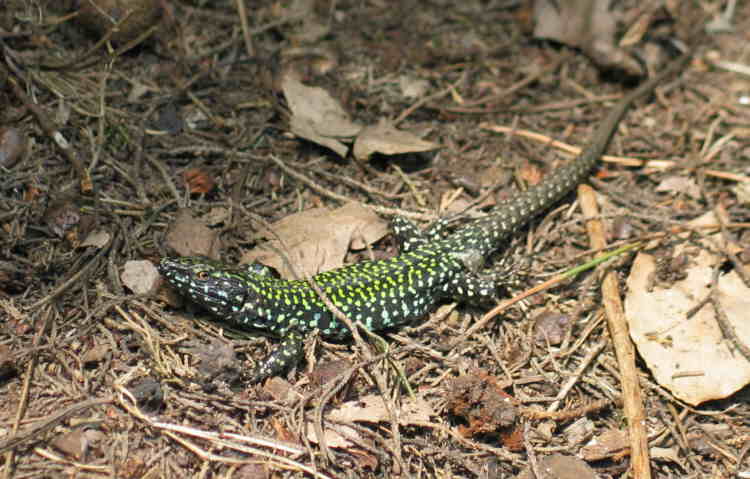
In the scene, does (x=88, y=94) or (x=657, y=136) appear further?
(x=657, y=136)

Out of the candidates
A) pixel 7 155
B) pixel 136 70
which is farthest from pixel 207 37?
pixel 7 155

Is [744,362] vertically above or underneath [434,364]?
above

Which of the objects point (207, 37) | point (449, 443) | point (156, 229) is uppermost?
point (207, 37)

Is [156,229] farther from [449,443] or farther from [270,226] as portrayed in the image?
[449,443]

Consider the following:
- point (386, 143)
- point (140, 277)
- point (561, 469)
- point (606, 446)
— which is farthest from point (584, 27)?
point (140, 277)

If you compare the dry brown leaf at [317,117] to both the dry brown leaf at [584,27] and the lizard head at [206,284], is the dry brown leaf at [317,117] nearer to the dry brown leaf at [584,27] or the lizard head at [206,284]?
the lizard head at [206,284]

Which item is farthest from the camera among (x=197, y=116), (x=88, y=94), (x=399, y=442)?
(x=197, y=116)
